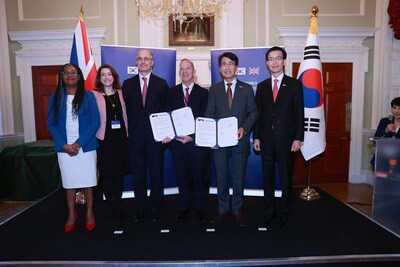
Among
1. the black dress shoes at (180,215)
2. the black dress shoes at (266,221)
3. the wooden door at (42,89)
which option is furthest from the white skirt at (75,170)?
the wooden door at (42,89)

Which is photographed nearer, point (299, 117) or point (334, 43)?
point (299, 117)

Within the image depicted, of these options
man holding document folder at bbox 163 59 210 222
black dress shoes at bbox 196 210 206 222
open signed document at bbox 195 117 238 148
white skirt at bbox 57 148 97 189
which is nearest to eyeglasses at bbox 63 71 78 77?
white skirt at bbox 57 148 97 189

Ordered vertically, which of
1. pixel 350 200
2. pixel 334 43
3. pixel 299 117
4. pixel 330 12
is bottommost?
pixel 350 200

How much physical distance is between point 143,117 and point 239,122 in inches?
36.7

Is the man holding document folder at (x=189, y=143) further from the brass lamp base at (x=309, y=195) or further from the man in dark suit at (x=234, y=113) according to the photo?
the brass lamp base at (x=309, y=195)

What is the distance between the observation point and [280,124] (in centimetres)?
271

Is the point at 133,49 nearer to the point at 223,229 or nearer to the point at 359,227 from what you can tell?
the point at 223,229

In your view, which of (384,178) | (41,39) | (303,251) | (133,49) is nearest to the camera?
(303,251)

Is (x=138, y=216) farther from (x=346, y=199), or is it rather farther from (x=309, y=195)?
(x=346, y=199)

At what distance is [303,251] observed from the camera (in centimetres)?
238

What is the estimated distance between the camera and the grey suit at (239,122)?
2.79 metres

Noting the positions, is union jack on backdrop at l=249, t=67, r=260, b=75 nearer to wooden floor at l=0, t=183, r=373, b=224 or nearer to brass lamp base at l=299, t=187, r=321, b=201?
brass lamp base at l=299, t=187, r=321, b=201

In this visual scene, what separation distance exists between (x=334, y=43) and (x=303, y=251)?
4071 mm

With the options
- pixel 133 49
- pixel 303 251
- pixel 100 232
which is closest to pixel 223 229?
pixel 303 251
